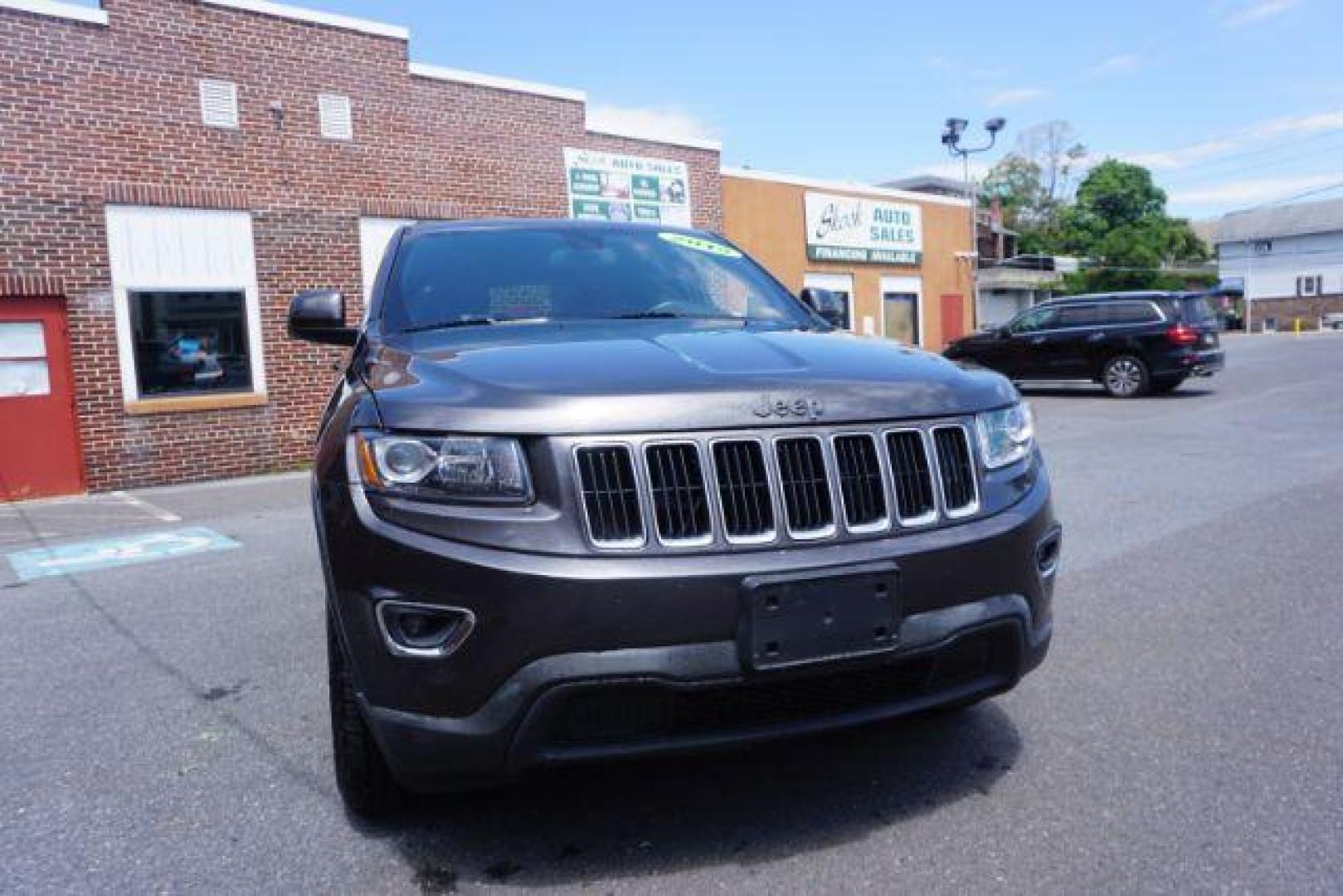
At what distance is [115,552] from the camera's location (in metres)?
6.79

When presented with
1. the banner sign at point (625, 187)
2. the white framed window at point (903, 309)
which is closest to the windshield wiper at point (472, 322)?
the banner sign at point (625, 187)

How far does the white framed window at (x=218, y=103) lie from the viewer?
36.9 feet

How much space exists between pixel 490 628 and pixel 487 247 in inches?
79.5

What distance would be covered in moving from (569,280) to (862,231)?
19.0 m

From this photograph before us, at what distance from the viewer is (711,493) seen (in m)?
2.18

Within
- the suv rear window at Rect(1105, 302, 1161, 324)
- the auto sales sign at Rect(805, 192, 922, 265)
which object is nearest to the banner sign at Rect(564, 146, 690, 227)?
the auto sales sign at Rect(805, 192, 922, 265)

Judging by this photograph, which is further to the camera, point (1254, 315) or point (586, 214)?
point (1254, 315)

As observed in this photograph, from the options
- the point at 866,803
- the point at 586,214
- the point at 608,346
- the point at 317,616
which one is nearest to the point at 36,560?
the point at 317,616

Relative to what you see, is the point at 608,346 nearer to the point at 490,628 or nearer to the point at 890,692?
the point at 490,628

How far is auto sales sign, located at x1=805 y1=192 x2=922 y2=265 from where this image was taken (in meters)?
20.1

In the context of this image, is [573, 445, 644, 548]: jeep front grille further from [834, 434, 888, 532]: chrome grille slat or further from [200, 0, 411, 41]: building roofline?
[200, 0, 411, 41]: building roofline

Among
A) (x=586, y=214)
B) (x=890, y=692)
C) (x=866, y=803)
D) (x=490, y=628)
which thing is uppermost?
(x=586, y=214)

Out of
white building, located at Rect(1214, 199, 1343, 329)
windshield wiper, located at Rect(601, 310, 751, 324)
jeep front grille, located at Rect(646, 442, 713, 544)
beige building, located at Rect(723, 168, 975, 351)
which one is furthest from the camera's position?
white building, located at Rect(1214, 199, 1343, 329)

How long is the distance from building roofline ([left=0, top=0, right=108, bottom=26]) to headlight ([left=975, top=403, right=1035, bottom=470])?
37.2ft
